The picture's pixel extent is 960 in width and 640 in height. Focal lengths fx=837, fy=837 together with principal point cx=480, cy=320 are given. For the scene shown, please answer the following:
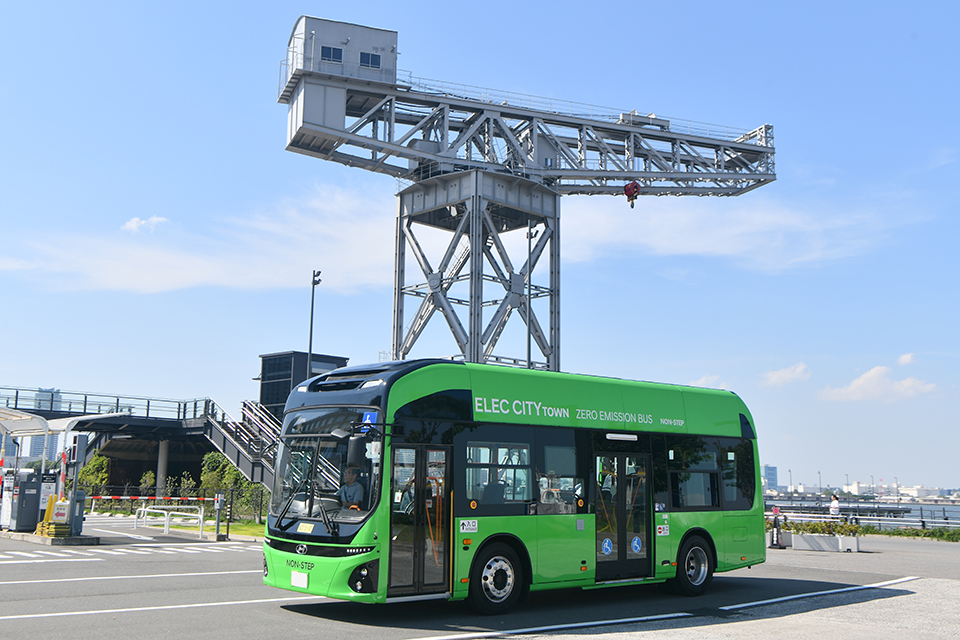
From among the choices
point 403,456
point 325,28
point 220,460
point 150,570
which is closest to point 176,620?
point 403,456

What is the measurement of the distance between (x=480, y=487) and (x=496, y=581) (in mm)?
1312

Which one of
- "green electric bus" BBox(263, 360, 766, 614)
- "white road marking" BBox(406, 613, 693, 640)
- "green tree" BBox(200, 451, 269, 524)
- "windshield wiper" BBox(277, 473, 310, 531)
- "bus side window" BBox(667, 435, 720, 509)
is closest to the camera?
"white road marking" BBox(406, 613, 693, 640)

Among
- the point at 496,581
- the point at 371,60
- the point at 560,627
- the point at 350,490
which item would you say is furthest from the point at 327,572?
the point at 371,60

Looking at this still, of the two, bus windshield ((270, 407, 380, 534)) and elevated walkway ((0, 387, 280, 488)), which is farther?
elevated walkway ((0, 387, 280, 488))


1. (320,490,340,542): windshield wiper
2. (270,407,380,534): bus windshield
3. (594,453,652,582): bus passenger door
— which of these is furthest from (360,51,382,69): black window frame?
(320,490,340,542): windshield wiper

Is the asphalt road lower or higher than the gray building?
lower

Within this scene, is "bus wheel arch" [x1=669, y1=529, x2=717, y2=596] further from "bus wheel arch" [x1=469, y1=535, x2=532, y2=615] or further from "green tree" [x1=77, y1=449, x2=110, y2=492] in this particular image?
"green tree" [x1=77, y1=449, x2=110, y2=492]

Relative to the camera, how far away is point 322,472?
10.5 metres

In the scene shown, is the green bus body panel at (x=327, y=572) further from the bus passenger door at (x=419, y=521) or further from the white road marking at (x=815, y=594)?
the white road marking at (x=815, y=594)

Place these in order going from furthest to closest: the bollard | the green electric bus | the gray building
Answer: the gray building < the bollard < the green electric bus

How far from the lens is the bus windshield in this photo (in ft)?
33.6

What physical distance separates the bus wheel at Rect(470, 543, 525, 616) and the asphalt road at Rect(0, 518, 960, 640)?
23cm

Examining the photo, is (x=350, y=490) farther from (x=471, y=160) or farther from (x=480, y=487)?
(x=471, y=160)

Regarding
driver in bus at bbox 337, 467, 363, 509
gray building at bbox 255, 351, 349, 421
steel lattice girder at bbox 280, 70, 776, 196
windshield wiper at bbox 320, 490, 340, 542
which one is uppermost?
steel lattice girder at bbox 280, 70, 776, 196
